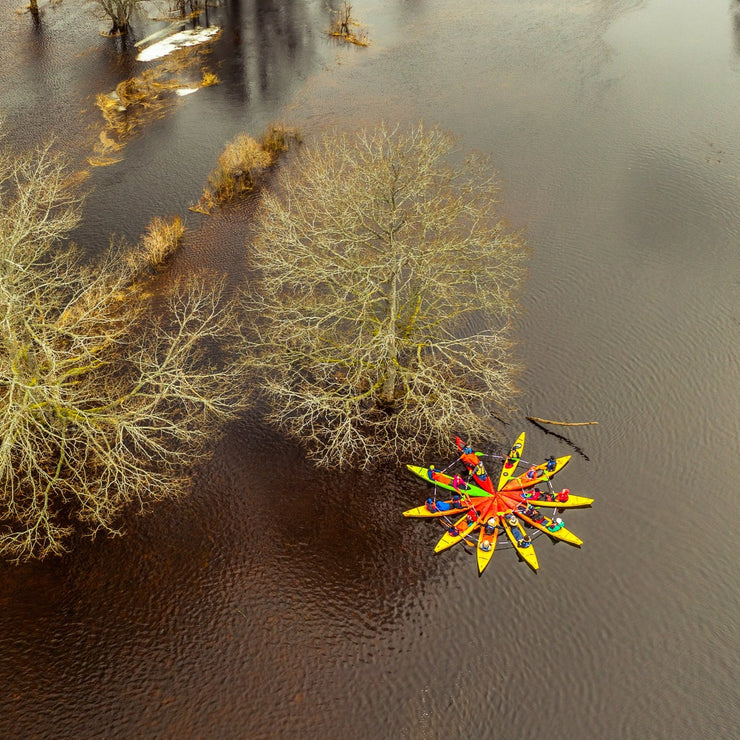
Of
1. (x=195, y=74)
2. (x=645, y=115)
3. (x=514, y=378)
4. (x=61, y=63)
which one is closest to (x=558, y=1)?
(x=645, y=115)

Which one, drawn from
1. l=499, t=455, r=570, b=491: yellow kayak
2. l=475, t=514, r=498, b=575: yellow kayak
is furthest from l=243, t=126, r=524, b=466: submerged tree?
l=475, t=514, r=498, b=575: yellow kayak

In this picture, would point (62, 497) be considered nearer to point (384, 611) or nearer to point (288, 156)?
point (384, 611)

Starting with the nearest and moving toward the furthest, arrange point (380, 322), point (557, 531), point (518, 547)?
1. point (518, 547)
2. point (557, 531)
3. point (380, 322)

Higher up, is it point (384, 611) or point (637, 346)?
point (637, 346)

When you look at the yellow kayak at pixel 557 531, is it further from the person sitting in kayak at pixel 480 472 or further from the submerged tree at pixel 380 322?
the submerged tree at pixel 380 322

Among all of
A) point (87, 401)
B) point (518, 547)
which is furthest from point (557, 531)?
point (87, 401)

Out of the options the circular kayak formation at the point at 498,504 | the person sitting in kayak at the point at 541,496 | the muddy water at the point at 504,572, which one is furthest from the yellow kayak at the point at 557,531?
the person sitting in kayak at the point at 541,496

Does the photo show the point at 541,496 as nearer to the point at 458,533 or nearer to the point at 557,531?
the point at 557,531
